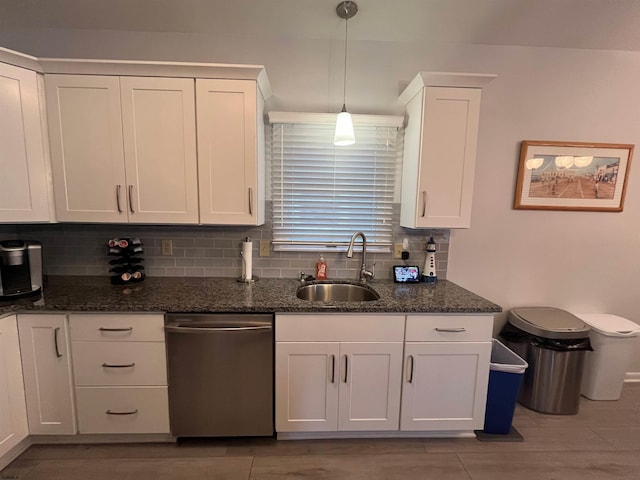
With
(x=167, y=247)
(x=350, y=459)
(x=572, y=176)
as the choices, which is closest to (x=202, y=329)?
(x=167, y=247)

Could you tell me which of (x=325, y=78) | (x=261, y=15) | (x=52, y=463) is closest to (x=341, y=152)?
(x=325, y=78)

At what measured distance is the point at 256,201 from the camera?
1933mm

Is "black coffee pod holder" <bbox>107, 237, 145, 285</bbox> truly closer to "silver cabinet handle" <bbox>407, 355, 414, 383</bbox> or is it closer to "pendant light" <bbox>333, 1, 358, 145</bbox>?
"pendant light" <bbox>333, 1, 358, 145</bbox>

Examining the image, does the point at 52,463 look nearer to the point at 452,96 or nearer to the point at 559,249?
the point at 452,96

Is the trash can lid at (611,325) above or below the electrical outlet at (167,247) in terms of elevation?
below

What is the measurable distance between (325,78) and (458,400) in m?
2.40

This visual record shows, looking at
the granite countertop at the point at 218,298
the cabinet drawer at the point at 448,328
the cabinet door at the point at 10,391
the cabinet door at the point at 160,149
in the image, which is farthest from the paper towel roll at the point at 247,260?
the cabinet door at the point at 10,391

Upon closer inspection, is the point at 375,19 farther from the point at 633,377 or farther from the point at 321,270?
the point at 633,377

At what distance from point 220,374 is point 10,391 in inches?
44.9

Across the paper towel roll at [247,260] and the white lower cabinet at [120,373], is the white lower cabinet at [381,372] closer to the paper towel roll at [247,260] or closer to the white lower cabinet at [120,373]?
the paper towel roll at [247,260]

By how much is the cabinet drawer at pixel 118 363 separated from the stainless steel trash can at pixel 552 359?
8.24 ft

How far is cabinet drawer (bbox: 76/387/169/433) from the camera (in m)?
1.70

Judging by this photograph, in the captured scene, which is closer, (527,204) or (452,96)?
(452,96)

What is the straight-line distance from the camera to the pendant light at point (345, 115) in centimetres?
175
